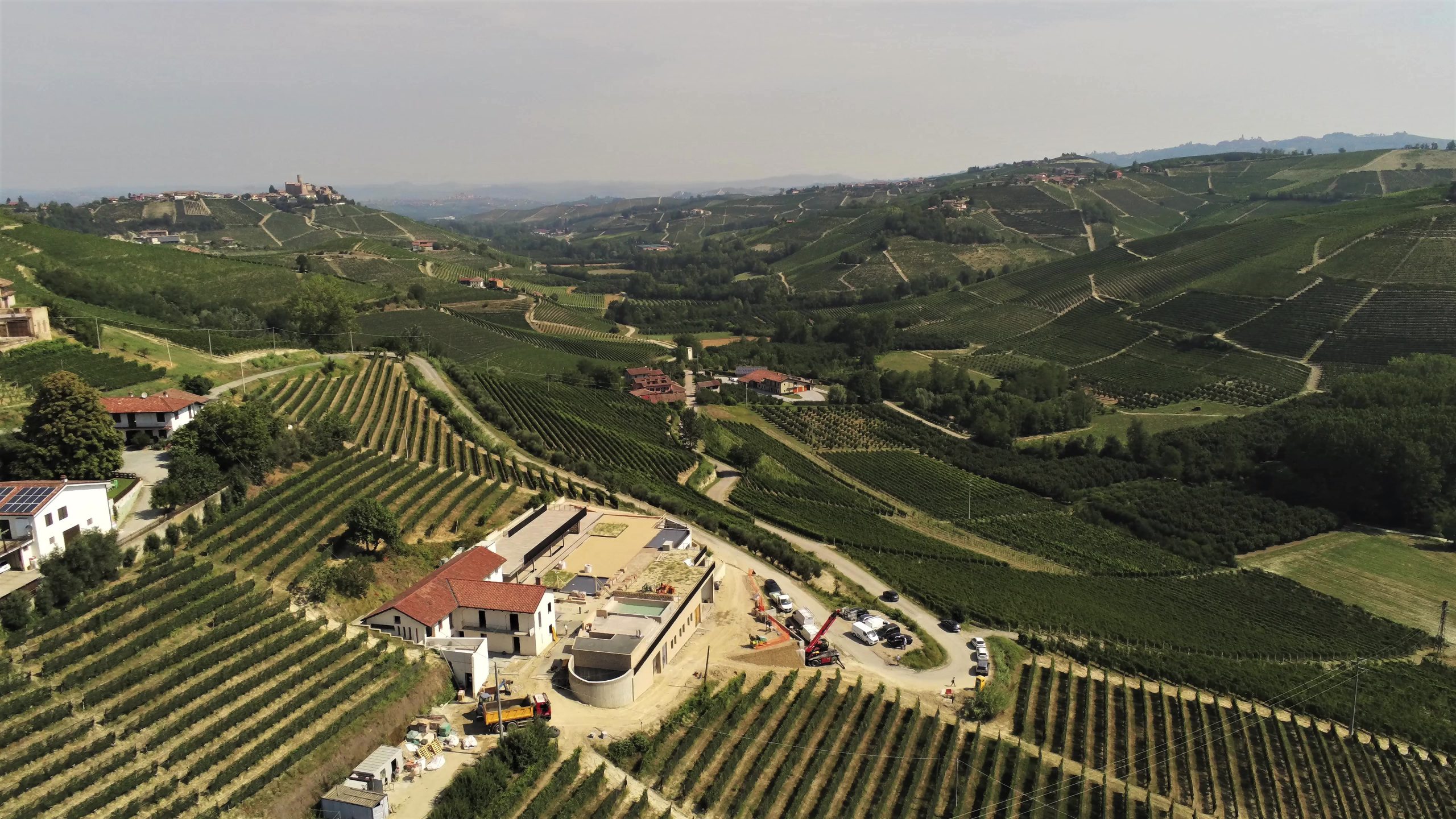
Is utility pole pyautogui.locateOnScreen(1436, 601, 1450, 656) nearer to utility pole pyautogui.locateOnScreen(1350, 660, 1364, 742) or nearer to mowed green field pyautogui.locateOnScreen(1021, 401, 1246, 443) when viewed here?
utility pole pyautogui.locateOnScreen(1350, 660, 1364, 742)

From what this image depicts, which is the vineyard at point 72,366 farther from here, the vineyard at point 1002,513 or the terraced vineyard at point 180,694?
the vineyard at point 1002,513

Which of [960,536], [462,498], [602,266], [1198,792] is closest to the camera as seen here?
[1198,792]

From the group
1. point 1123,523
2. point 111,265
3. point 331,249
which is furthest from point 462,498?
point 331,249

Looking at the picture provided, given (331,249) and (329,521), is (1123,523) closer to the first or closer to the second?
(329,521)

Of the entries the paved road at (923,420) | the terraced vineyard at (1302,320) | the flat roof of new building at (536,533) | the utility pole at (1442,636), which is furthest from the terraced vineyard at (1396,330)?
the flat roof of new building at (536,533)

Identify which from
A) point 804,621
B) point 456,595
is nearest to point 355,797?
point 456,595

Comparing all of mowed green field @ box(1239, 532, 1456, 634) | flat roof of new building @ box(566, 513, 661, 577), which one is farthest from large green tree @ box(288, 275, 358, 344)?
mowed green field @ box(1239, 532, 1456, 634)
